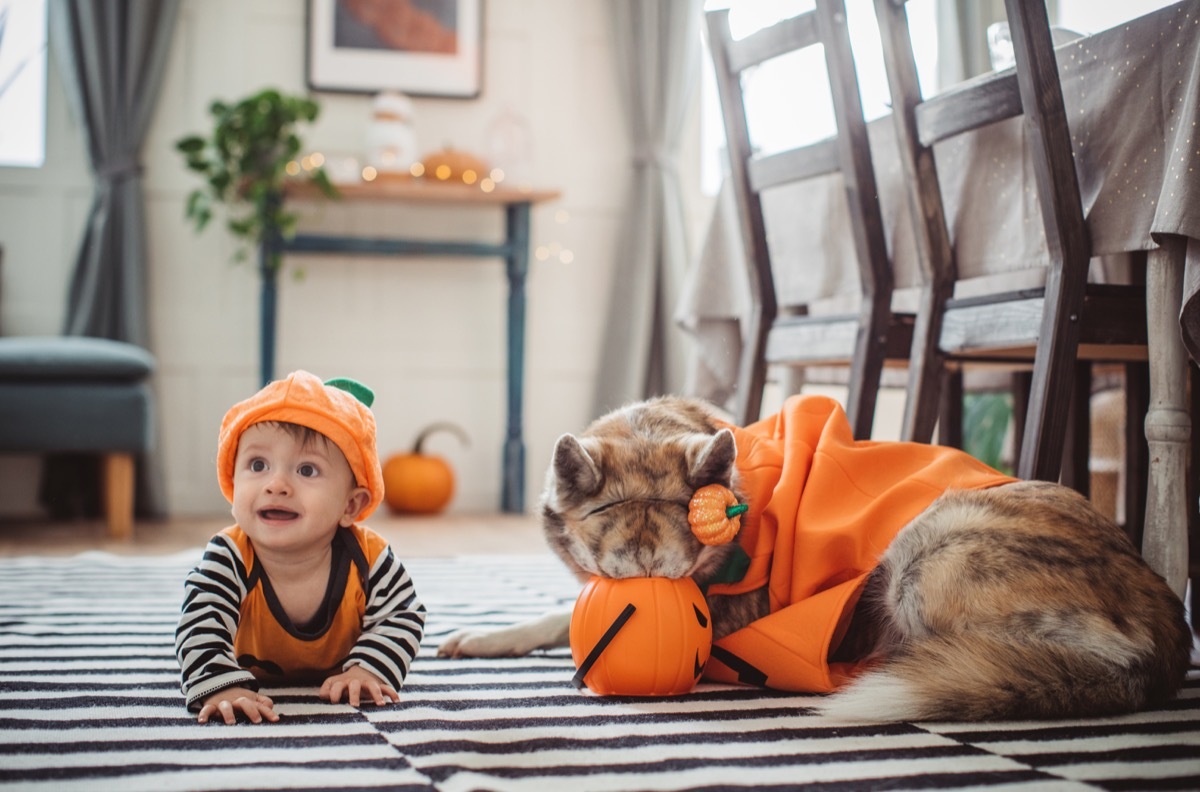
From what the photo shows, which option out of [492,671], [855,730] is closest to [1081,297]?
[855,730]

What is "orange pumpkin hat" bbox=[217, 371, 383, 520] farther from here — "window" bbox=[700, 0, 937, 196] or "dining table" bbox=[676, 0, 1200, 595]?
"window" bbox=[700, 0, 937, 196]

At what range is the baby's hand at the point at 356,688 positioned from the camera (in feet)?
4.70

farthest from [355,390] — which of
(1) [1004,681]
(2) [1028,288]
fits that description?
(2) [1028,288]

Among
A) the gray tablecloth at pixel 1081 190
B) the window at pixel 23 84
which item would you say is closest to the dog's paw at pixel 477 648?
the gray tablecloth at pixel 1081 190

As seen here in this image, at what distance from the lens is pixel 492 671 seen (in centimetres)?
166

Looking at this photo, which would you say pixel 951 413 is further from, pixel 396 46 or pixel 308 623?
pixel 396 46

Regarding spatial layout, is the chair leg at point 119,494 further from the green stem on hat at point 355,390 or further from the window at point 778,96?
the window at point 778,96

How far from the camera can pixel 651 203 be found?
4.91 m

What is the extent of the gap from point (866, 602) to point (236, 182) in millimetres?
3477

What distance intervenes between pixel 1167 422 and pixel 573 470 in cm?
96

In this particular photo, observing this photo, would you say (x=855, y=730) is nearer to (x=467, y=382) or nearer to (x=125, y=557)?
(x=125, y=557)

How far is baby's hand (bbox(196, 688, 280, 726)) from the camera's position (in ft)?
4.30

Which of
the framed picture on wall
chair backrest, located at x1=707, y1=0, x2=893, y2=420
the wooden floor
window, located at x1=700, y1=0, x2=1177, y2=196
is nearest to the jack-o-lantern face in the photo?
chair backrest, located at x1=707, y1=0, x2=893, y2=420

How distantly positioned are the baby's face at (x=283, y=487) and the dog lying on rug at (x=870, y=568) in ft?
1.07
